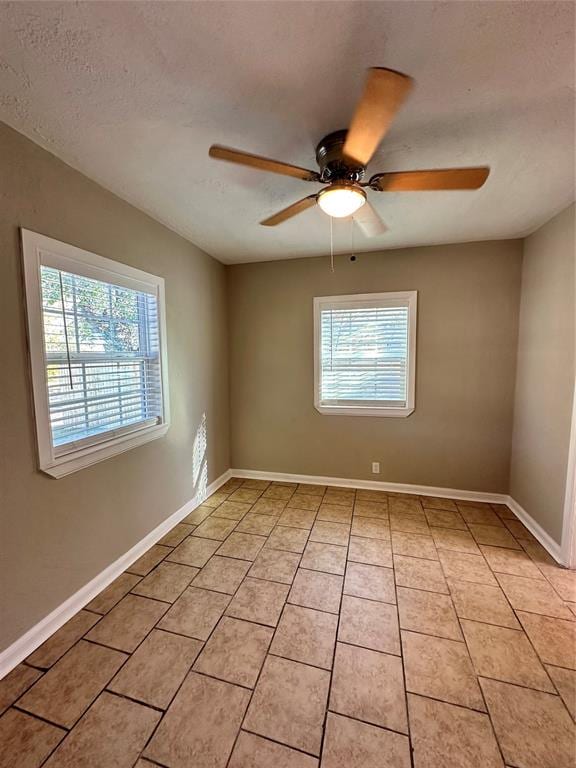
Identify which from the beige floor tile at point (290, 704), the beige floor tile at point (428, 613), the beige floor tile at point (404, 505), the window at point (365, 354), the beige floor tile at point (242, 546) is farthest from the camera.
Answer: the window at point (365, 354)

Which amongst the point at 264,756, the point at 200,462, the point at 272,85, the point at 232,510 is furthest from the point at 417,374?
the point at 264,756

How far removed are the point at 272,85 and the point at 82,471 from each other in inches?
85.4

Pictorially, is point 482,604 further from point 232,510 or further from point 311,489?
point 232,510

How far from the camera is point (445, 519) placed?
2.83 meters

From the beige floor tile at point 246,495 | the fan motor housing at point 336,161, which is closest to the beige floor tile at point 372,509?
the beige floor tile at point 246,495

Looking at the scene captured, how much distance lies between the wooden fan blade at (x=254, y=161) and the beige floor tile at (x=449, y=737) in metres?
2.35

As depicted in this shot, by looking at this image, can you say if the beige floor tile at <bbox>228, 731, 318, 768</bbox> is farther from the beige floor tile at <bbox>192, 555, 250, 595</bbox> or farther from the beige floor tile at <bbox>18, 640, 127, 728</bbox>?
the beige floor tile at <bbox>192, 555, 250, 595</bbox>

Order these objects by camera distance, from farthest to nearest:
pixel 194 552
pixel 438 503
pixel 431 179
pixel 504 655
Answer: pixel 438 503 < pixel 194 552 < pixel 504 655 < pixel 431 179

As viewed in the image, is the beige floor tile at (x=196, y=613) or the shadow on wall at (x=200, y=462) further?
the shadow on wall at (x=200, y=462)

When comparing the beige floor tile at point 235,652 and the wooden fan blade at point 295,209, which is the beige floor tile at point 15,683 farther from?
the wooden fan blade at point 295,209

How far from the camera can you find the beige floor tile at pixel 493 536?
2.45m

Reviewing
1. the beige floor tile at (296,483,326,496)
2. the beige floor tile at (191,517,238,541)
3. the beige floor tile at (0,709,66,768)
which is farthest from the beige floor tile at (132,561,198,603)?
the beige floor tile at (296,483,326,496)

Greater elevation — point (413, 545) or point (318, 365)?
point (318, 365)

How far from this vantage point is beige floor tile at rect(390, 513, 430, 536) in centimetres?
266
